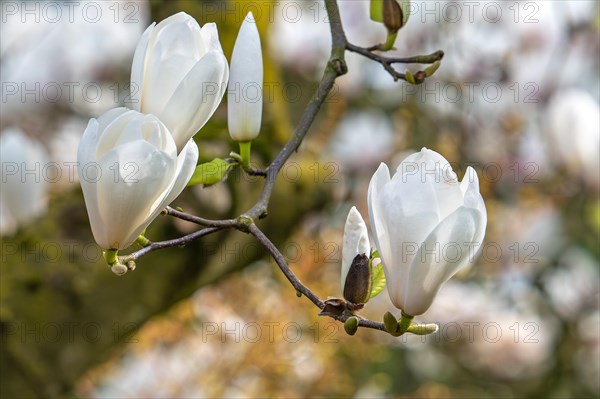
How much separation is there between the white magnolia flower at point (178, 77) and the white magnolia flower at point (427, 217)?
0.10m

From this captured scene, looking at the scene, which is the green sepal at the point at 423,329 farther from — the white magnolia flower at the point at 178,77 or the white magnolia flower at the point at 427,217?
the white magnolia flower at the point at 178,77

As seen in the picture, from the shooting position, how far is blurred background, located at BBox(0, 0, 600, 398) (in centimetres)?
101

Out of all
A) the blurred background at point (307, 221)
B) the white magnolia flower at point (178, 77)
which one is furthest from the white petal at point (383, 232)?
the blurred background at point (307, 221)

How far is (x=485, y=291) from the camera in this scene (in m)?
2.17

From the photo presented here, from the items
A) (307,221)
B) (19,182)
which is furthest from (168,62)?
(307,221)

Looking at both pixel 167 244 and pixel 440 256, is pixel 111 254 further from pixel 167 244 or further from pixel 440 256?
pixel 440 256

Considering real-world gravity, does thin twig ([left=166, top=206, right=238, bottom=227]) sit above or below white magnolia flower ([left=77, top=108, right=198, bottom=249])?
below

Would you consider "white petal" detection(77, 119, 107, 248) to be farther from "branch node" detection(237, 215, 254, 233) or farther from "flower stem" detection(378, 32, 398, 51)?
"flower stem" detection(378, 32, 398, 51)

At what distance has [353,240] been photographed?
49 centimetres

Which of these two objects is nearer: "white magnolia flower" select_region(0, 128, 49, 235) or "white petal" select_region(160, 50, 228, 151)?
"white petal" select_region(160, 50, 228, 151)

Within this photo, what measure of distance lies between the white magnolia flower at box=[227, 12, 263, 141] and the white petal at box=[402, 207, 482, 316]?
0.49 feet

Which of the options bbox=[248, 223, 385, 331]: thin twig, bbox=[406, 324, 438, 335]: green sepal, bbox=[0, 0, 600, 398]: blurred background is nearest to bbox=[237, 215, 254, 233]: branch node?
bbox=[248, 223, 385, 331]: thin twig

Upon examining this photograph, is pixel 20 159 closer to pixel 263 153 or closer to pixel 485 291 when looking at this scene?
pixel 263 153

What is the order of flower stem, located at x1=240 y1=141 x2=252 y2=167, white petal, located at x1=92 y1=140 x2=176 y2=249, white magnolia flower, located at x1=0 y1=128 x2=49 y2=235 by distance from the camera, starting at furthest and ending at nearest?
white magnolia flower, located at x1=0 y1=128 x2=49 y2=235 → flower stem, located at x1=240 y1=141 x2=252 y2=167 → white petal, located at x1=92 y1=140 x2=176 y2=249
